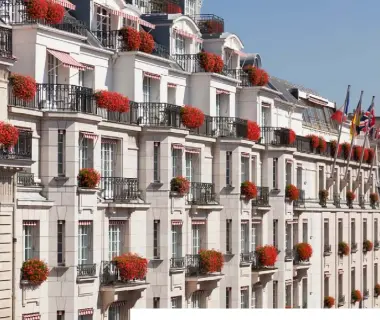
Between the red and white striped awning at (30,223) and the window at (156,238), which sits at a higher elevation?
the red and white striped awning at (30,223)

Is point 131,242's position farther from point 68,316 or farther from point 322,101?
point 322,101

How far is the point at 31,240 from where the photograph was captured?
4403 cm

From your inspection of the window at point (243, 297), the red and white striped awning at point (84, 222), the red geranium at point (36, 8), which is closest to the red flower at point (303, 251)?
the window at point (243, 297)

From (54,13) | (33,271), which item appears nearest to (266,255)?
(33,271)

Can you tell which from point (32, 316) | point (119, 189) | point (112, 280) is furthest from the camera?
point (119, 189)

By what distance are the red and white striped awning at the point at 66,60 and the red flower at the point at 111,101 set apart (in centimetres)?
164

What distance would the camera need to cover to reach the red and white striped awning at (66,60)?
149 ft

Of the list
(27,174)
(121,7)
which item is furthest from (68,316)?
(121,7)

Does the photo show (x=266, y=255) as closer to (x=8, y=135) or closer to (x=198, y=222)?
(x=198, y=222)

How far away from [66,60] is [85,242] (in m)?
7.02

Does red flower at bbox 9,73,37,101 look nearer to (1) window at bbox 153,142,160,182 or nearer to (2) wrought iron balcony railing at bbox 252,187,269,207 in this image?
(1) window at bbox 153,142,160,182

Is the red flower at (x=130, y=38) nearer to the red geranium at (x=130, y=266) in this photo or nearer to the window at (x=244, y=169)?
the red geranium at (x=130, y=266)

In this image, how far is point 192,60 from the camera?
198 feet

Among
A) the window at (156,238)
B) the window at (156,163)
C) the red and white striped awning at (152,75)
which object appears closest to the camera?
the red and white striped awning at (152,75)
